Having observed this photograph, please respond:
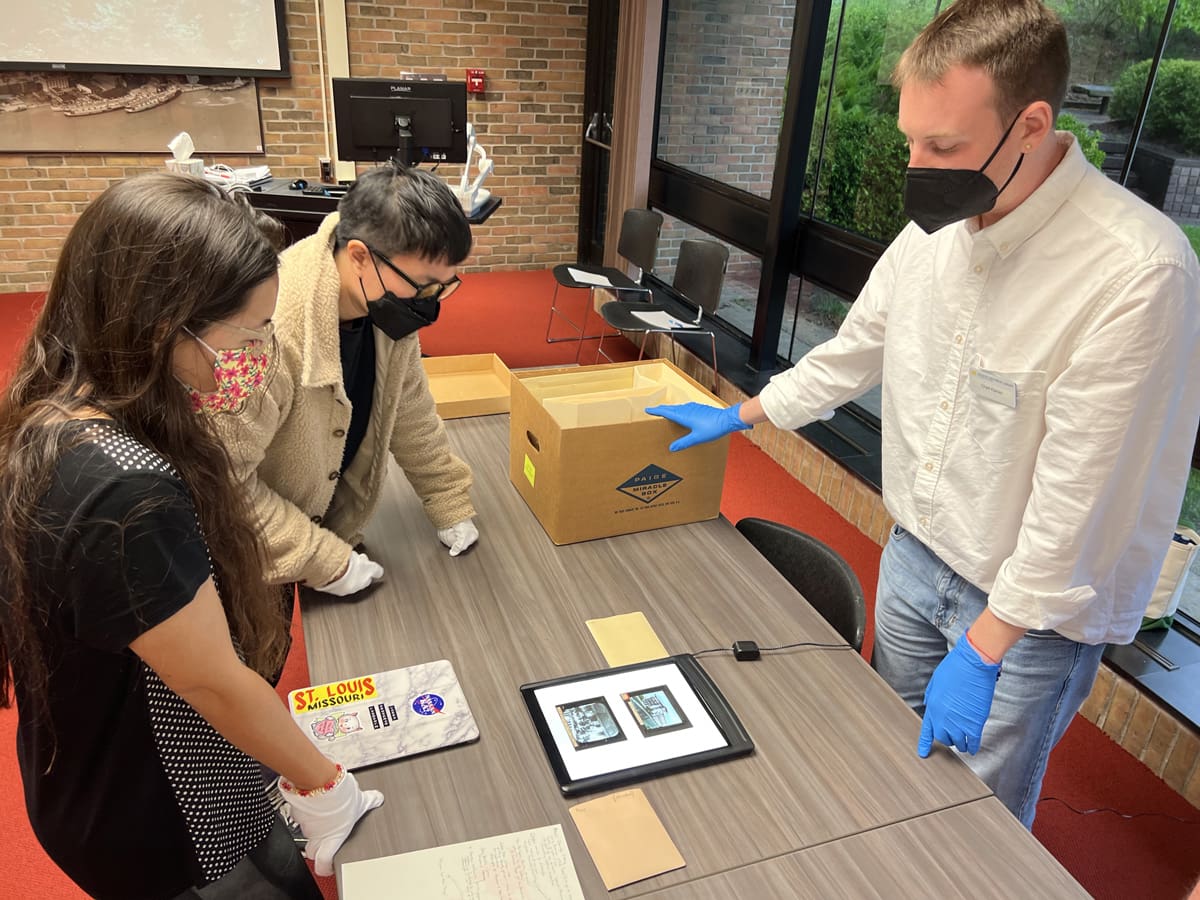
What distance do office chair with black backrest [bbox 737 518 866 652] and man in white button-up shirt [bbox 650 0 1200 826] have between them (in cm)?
14

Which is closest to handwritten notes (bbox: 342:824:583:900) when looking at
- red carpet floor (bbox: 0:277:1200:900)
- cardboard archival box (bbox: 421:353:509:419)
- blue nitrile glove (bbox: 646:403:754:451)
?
red carpet floor (bbox: 0:277:1200:900)

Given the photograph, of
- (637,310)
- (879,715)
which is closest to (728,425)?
(879,715)

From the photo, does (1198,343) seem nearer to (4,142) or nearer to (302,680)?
(302,680)

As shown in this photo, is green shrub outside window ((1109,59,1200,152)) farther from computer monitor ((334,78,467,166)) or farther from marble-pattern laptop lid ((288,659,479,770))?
computer monitor ((334,78,467,166))

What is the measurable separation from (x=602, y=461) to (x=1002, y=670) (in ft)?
2.79

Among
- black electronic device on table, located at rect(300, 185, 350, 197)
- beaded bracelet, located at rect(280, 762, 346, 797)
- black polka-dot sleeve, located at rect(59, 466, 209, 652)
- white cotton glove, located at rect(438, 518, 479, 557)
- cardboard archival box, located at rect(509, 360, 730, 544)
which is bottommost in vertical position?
white cotton glove, located at rect(438, 518, 479, 557)

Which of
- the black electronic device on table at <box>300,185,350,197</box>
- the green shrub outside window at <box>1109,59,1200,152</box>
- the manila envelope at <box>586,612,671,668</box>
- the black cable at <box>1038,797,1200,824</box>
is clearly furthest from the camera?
the black electronic device on table at <box>300,185,350,197</box>

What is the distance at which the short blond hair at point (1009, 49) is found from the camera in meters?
1.18

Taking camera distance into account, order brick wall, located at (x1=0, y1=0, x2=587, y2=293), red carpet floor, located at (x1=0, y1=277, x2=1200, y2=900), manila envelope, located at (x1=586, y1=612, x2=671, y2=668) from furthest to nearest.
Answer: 1. brick wall, located at (x1=0, y1=0, x2=587, y2=293)
2. red carpet floor, located at (x1=0, y1=277, x2=1200, y2=900)
3. manila envelope, located at (x1=586, y1=612, x2=671, y2=668)

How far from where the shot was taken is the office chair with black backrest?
5.62 ft

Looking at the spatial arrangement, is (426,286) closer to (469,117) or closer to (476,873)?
(476,873)

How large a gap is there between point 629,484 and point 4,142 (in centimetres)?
541

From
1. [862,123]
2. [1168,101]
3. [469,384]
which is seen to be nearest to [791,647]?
[469,384]

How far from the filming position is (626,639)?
1.58 metres
